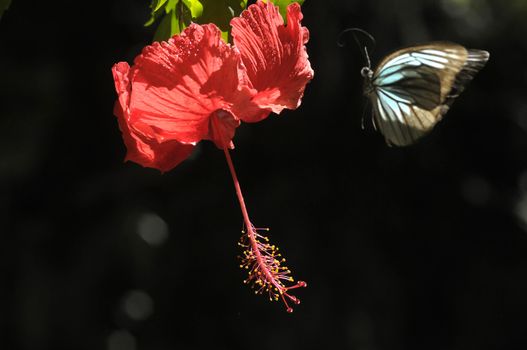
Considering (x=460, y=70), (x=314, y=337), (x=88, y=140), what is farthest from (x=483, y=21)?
(x=460, y=70)

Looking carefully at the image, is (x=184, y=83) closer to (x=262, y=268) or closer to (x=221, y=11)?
(x=221, y=11)

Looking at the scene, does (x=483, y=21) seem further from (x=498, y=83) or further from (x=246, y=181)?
(x=246, y=181)

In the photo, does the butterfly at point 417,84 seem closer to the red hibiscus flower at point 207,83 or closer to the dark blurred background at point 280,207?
the red hibiscus flower at point 207,83

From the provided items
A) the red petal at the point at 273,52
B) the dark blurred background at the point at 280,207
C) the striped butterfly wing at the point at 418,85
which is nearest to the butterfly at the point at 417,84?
the striped butterfly wing at the point at 418,85

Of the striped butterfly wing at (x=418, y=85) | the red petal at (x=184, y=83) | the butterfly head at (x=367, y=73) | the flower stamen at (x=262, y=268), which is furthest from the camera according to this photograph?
the butterfly head at (x=367, y=73)

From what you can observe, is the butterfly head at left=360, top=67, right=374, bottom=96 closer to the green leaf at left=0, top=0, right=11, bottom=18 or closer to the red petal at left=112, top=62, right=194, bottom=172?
the red petal at left=112, top=62, right=194, bottom=172

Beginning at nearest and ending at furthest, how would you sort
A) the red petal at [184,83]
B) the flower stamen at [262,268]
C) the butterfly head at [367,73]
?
the red petal at [184,83] < the flower stamen at [262,268] < the butterfly head at [367,73]

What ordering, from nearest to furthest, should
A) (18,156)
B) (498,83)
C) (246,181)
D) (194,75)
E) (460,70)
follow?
(194,75) → (460,70) → (18,156) → (246,181) → (498,83)
